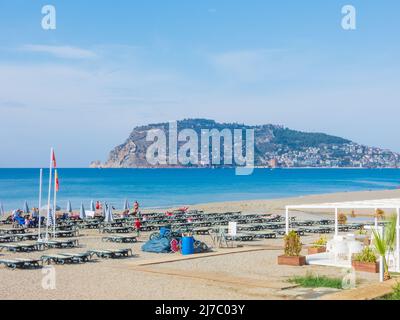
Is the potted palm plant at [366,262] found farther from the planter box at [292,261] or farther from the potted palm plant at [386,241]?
the planter box at [292,261]

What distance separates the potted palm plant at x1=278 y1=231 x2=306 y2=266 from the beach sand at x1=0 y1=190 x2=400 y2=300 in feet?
1.00

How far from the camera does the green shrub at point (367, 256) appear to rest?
47.6 feet

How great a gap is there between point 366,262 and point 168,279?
4.95 metres

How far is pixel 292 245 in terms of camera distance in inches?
622

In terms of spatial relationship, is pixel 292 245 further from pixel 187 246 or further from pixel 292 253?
pixel 187 246

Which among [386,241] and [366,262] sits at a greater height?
[386,241]

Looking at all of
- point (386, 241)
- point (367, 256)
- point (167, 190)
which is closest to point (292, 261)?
point (367, 256)

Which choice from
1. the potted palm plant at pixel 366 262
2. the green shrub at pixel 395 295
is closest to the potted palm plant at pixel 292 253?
the potted palm plant at pixel 366 262

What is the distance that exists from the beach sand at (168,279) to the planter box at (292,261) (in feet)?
0.86

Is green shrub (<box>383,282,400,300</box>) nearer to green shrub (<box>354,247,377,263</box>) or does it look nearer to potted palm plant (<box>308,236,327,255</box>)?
green shrub (<box>354,247,377,263</box>)

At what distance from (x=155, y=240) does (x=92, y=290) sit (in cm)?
698

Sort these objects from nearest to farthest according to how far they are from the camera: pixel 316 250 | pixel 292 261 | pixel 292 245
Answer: pixel 292 261 → pixel 292 245 → pixel 316 250

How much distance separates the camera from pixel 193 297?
11055 millimetres
